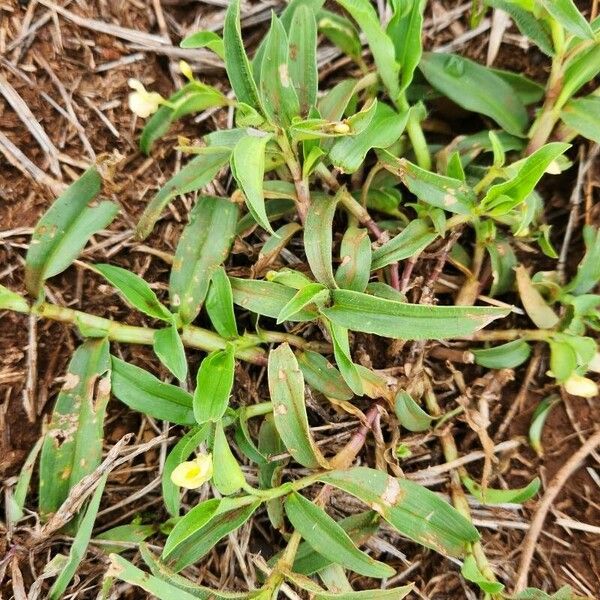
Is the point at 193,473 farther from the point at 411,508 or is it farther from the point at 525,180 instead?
the point at 525,180

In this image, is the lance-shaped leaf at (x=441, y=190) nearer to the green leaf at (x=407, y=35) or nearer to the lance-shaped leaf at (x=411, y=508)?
the green leaf at (x=407, y=35)

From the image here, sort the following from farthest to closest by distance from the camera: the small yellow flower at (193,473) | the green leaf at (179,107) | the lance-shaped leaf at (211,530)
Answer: the green leaf at (179,107) < the lance-shaped leaf at (211,530) < the small yellow flower at (193,473)

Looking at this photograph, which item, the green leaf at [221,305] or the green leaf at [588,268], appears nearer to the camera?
the green leaf at [221,305]

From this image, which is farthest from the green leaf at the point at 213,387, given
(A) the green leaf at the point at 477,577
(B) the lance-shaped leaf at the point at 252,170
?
(A) the green leaf at the point at 477,577

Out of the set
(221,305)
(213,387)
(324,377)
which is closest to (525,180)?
(324,377)

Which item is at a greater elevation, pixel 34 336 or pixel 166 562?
pixel 34 336

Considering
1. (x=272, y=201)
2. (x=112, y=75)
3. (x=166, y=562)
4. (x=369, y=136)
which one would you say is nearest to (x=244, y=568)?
(x=166, y=562)

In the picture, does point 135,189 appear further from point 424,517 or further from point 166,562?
point 424,517

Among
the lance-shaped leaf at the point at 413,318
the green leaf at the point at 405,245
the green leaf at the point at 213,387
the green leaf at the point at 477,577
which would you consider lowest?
the green leaf at the point at 477,577
